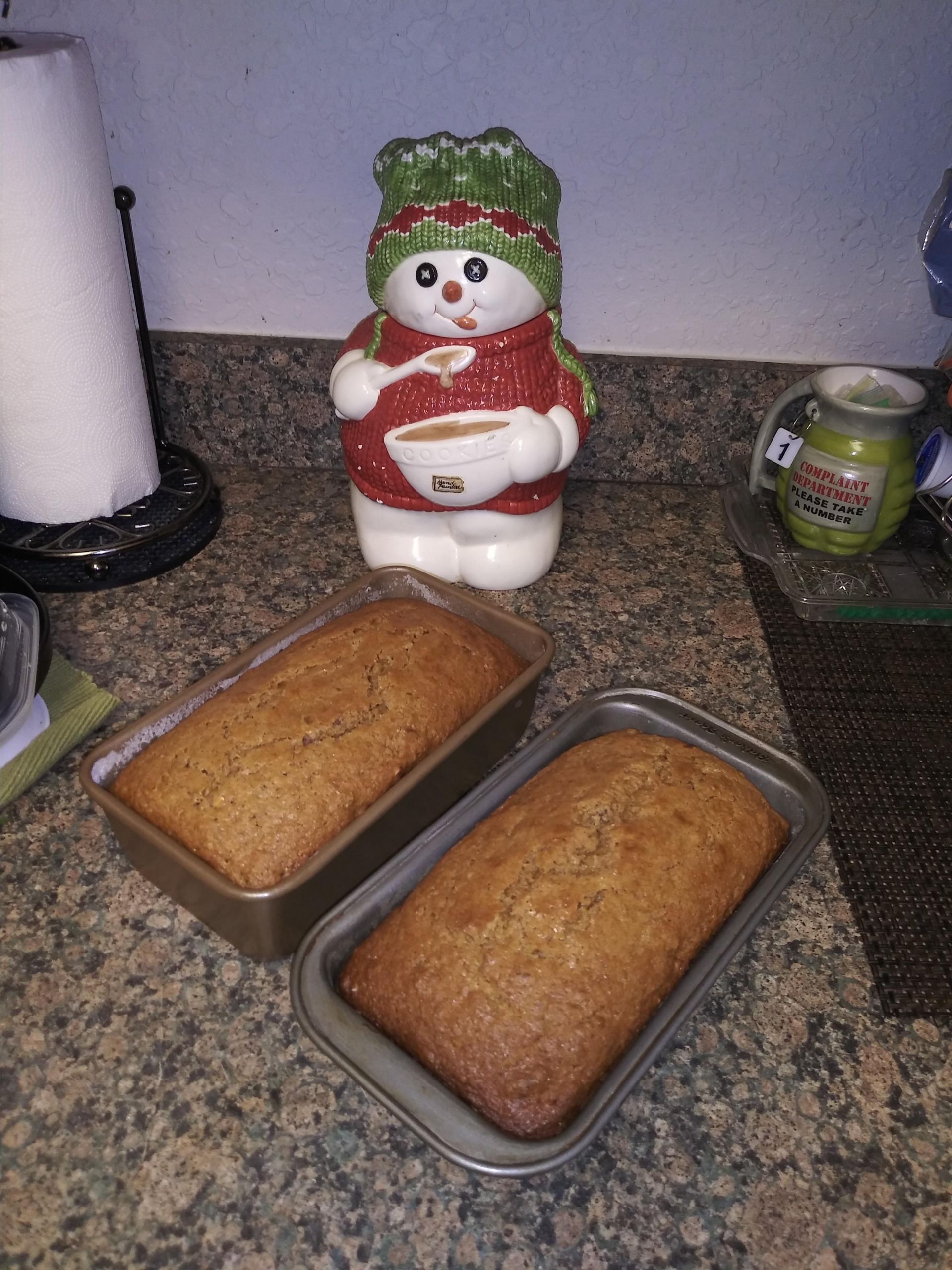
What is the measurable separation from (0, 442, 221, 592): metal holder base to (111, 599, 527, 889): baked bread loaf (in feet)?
0.96

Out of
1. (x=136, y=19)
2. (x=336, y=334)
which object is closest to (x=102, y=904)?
(x=336, y=334)

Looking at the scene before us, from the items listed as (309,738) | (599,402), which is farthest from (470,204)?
(309,738)

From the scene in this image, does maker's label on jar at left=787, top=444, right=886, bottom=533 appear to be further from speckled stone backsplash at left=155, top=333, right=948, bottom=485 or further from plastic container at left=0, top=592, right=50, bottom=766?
plastic container at left=0, top=592, right=50, bottom=766

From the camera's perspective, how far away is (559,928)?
0.57 metres

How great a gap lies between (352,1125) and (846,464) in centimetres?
79

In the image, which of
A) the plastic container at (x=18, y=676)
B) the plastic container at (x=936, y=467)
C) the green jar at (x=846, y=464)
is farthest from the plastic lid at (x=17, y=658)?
the plastic container at (x=936, y=467)

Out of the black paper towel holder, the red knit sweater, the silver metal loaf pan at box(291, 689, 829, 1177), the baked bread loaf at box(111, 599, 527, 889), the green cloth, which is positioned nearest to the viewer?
the silver metal loaf pan at box(291, 689, 829, 1177)

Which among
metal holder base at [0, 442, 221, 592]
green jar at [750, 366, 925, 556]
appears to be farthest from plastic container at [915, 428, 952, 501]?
metal holder base at [0, 442, 221, 592]

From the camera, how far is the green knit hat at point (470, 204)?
753 mm

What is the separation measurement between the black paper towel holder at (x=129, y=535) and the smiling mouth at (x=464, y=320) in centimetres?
37

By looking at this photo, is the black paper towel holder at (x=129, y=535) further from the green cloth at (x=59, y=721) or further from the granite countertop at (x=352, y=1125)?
the granite countertop at (x=352, y=1125)

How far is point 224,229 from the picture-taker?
0.99 m

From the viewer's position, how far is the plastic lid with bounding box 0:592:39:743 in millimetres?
689

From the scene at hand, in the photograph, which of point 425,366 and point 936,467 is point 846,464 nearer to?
point 936,467
